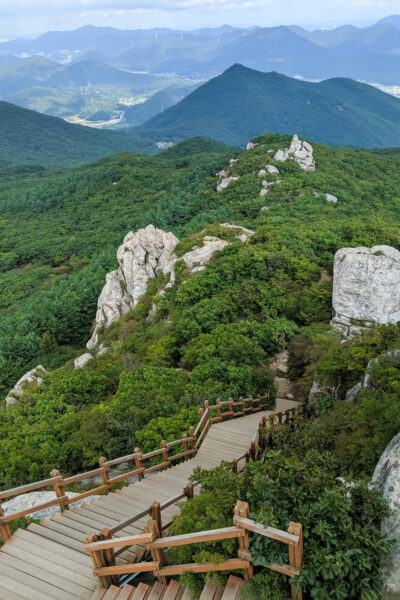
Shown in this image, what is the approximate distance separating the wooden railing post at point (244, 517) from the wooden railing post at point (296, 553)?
1.68 feet

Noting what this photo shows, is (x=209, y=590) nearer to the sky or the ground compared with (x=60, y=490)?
nearer to the sky

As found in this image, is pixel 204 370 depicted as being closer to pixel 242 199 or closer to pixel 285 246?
pixel 285 246

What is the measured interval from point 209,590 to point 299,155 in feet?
176

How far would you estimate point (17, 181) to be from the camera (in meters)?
118

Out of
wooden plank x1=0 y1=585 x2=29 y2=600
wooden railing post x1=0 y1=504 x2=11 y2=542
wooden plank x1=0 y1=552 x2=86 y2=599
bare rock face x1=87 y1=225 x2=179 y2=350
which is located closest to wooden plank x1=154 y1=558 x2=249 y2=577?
wooden plank x1=0 y1=552 x2=86 y2=599

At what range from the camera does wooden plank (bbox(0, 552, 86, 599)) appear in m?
5.31

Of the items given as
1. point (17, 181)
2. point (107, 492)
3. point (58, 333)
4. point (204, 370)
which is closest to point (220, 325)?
point (204, 370)

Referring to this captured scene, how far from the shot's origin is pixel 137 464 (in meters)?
8.63

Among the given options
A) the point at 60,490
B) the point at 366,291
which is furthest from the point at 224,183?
the point at 60,490

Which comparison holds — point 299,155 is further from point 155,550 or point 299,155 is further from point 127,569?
Answer: point 127,569

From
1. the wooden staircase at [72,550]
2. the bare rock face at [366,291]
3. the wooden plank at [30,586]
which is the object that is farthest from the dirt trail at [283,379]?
the wooden plank at [30,586]

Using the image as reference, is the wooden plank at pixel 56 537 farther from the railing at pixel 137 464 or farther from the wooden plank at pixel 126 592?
the wooden plank at pixel 126 592

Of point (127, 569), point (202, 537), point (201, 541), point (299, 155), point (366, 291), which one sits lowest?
point (366, 291)

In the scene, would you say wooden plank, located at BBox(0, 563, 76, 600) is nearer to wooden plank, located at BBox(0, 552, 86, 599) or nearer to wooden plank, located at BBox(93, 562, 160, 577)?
wooden plank, located at BBox(0, 552, 86, 599)
